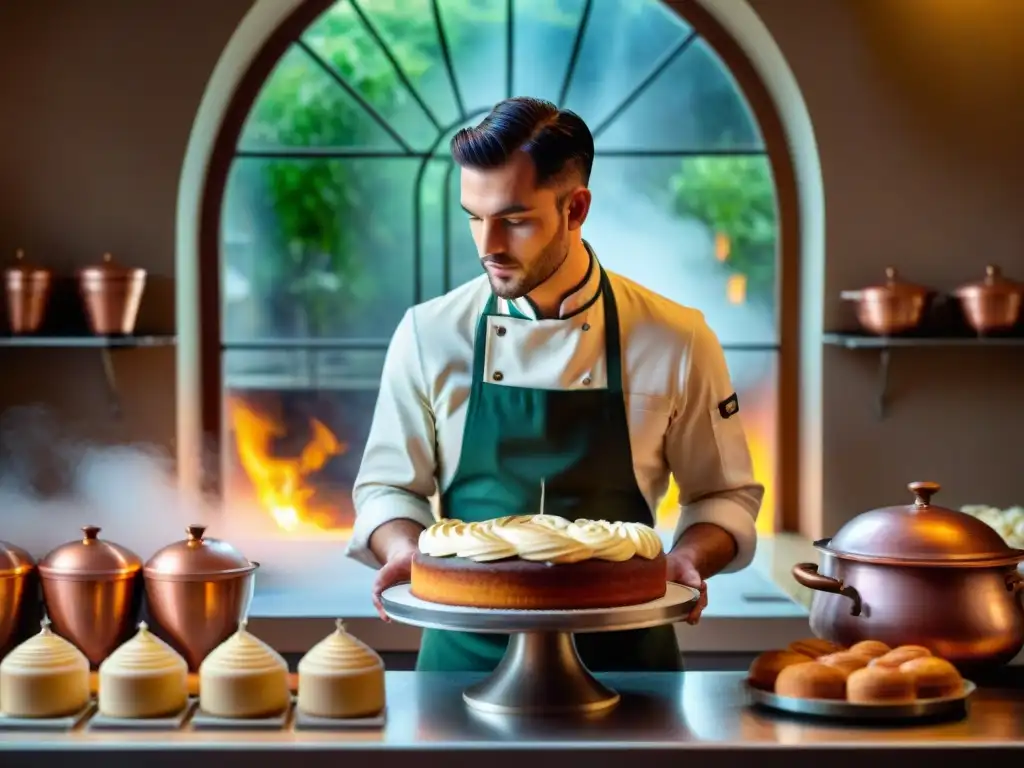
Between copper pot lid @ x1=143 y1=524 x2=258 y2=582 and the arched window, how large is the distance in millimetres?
2331

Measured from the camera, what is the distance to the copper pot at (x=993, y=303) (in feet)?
12.5

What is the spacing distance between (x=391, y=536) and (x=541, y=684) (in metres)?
0.55

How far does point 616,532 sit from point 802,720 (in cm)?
32

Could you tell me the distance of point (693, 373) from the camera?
7.79 feet

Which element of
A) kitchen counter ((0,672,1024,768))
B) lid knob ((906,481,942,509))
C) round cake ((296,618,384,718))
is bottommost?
kitchen counter ((0,672,1024,768))

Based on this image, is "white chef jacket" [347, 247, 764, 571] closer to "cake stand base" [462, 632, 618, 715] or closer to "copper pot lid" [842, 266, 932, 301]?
Answer: "cake stand base" [462, 632, 618, 715]

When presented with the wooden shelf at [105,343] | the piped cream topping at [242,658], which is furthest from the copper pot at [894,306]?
the piped cream topping at [242,658]

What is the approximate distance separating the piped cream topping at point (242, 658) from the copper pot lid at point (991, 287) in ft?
8.86

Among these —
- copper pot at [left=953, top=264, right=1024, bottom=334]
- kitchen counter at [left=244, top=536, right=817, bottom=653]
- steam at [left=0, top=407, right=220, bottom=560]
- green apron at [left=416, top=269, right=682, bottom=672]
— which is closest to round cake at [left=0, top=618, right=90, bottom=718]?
green apron at [left=416, top=269, right=682, bottom=672]

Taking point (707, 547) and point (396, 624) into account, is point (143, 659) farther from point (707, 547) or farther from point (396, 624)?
point (396, 624)

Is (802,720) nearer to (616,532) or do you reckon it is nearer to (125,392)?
(616,532)

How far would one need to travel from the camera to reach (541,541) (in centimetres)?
171

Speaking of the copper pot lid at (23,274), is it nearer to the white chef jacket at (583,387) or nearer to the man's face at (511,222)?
the white chef jacket at (583,387)

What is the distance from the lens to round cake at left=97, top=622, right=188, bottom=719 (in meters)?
1.63
